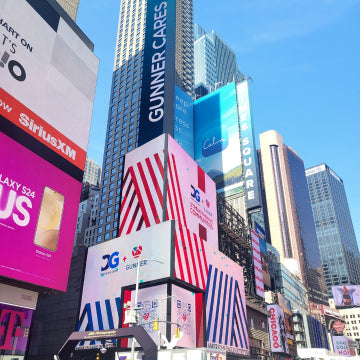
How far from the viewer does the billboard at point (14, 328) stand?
24.1 meters

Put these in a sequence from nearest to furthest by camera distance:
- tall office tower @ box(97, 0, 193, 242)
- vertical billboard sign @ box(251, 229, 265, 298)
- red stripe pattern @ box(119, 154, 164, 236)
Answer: red stripe pattern @ box(119, 154, 164, 236), vertical billboard sign @ box(251, 229, 265, 298), tall office tower @ box(97, 0, 193, 242)

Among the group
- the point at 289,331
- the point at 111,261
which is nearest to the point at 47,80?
the point at 111,261

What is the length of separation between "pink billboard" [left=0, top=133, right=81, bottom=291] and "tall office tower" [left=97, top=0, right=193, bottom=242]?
33192mm

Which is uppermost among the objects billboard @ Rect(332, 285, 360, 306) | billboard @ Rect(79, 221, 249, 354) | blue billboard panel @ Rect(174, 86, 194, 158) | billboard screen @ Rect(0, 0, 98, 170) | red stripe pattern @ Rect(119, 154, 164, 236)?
blue billboard panel @ Rect(174, 86, 194, 158)

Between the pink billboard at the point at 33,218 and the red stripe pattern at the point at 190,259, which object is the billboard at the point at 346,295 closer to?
A: the red stripe pattern at the point at 190,259

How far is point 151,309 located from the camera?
28.2m

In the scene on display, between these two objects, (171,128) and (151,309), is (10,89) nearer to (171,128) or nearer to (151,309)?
(151,309)

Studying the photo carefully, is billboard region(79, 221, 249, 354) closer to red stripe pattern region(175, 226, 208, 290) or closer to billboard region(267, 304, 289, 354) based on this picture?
red stripe pattern region(175, 226, 208, 290)

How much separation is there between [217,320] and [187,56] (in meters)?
138

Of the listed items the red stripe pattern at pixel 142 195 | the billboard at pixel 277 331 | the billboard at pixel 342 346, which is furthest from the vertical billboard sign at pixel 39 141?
the billboard at pixel 342 346

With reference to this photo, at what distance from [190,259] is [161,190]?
691cm

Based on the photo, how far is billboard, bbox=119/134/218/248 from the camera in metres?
34.2

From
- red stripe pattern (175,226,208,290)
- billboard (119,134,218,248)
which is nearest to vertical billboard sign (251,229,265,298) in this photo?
billboard (119,134,218,248)

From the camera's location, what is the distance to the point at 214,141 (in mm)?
71625
